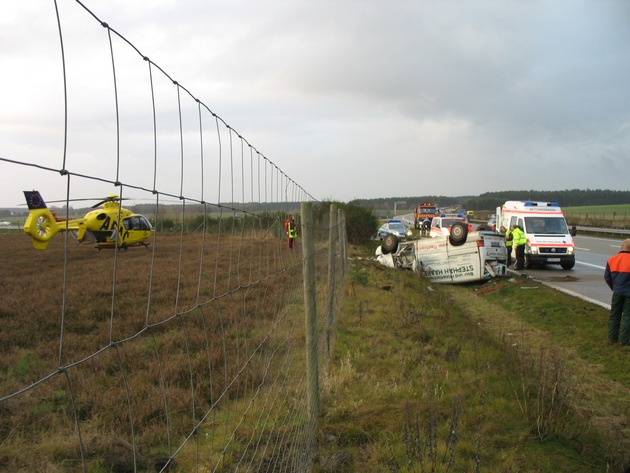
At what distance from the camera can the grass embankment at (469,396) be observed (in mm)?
4160

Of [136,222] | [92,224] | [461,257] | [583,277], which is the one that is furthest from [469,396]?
[583,277]

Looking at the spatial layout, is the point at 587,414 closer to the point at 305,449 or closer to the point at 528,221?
the point at 305,449

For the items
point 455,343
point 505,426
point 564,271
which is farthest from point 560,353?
point 564,271

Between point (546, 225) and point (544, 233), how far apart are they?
1.43 feet

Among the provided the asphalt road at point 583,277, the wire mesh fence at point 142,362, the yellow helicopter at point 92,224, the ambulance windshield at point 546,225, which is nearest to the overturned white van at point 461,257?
the asphalt road at point 583,277

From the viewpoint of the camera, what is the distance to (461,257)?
1582cm

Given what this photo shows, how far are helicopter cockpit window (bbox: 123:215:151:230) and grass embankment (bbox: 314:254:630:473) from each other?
96.3 inches

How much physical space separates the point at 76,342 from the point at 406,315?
239 inches

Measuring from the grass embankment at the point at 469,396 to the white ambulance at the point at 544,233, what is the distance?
824cm

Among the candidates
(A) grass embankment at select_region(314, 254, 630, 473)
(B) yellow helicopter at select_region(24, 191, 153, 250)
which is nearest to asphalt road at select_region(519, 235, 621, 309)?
(A) grass embankment at select_region(314, 254, 630, 473)

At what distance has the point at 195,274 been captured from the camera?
685 cm

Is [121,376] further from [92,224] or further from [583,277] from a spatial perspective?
[583,277]

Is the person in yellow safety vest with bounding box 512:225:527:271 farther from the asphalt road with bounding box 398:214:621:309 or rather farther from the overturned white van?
the overturned white van

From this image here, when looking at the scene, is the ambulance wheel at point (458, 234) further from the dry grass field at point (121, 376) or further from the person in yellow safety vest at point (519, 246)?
the dry grass field at point (121, 376)
